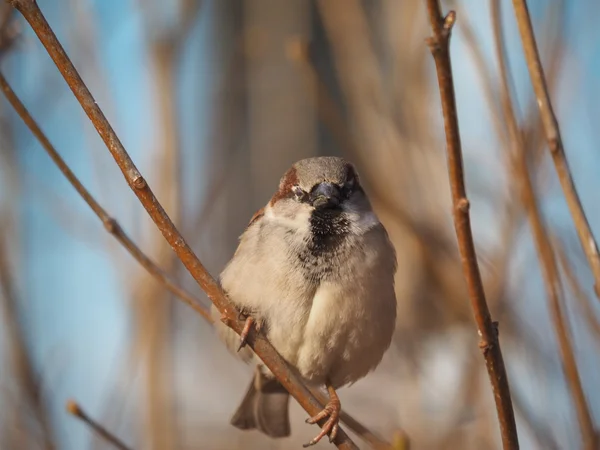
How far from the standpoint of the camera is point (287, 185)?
1.78m

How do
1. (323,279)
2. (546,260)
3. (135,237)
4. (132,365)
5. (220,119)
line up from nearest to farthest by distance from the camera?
(546,260) → (323,279) → (132,365) → (135,237) → (220,119)

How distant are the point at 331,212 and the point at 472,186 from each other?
0.52 meters

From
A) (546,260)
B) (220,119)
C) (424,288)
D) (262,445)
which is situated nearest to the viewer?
(546,260)

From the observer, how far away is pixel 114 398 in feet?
6.72

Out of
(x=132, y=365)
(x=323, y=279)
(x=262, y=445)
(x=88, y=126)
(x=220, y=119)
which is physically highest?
(x=220, y=119)

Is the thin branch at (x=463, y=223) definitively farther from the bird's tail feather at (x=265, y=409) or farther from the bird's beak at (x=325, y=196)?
the bird's tail feather at (x=265, y=409)

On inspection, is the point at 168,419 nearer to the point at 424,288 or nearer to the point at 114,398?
the point at 114,398

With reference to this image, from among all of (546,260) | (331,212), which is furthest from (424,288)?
(546,260)

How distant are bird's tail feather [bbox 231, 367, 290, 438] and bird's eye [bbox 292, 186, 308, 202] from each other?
2.01 ft

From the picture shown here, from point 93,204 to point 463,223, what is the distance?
761 mm

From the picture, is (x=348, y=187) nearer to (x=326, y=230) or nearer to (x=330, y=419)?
(x=326, y=230)

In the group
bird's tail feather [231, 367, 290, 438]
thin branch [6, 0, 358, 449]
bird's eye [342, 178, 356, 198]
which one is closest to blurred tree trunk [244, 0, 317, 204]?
bird's tail feather [231, 367, 290, 438]

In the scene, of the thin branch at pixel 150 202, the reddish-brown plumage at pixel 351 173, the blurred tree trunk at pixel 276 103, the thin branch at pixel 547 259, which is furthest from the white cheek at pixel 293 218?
the blurred tree trunk at pixel 276 103

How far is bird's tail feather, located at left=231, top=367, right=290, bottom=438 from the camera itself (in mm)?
2119
